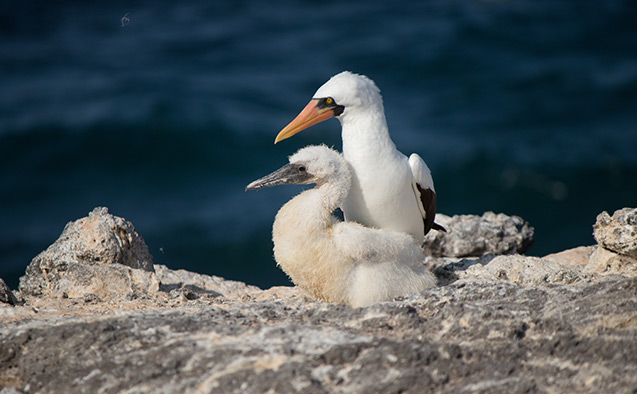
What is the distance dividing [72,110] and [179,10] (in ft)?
25.3

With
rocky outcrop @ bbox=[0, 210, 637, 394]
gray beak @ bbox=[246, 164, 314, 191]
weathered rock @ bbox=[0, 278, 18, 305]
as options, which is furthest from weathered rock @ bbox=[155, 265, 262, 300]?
rocky outcrop @ bbox=[0, 210, 637, 394]

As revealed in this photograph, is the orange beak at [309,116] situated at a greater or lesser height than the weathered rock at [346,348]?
greater

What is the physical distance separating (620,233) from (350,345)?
3108mm

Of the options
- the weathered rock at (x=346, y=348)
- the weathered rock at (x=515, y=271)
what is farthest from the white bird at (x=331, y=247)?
the weathered rock at (x=515, y=271)

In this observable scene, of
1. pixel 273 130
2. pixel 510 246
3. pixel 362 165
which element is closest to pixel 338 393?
pixel 362 165

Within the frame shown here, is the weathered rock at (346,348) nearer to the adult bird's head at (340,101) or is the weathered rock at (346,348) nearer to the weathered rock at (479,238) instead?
the adult bird's head at (340,101)

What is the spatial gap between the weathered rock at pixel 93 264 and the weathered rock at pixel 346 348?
1433 millimetres

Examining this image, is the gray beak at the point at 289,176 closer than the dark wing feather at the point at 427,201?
Yes

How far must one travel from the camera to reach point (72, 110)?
63.8ft

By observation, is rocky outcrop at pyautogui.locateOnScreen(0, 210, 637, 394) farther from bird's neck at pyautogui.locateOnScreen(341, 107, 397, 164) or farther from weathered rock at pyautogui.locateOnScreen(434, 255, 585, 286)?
bird's neck at pyautogui.locateOnScreen(341, 107, 397, 164)

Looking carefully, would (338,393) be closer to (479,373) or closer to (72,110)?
(479,373)

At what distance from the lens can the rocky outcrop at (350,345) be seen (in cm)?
356

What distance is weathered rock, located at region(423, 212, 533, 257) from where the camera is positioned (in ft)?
24.8

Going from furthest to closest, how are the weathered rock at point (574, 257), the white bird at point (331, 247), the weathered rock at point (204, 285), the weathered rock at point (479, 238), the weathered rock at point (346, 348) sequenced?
1. the weathered rock at point (479, 238)
2. the weathered rock at point (574, 257)
3. the weathered rock at point (204, 285)
4. the white bird at point (331, 247)
5. the weathered rock at point (346, 348)
